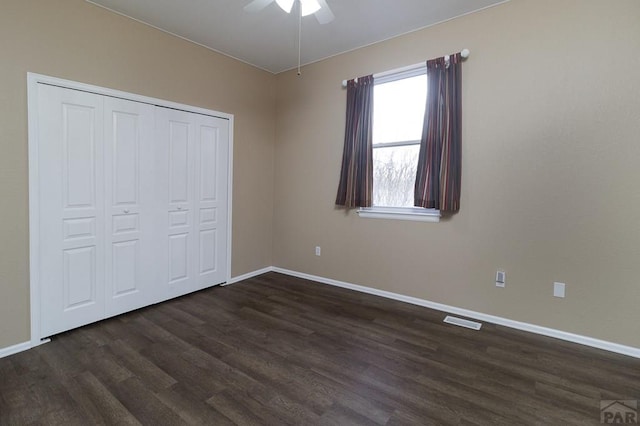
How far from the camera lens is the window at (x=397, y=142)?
339 cm

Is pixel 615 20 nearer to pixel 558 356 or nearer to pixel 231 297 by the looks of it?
pixel 558 356

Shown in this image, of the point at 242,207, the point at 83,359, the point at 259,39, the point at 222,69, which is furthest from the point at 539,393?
the point at 222,69

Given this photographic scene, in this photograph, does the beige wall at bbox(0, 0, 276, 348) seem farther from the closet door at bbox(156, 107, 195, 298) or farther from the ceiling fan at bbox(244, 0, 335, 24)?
the ceiling fan at bbox(244, 0, 335, 24)

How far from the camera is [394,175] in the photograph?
141 inches

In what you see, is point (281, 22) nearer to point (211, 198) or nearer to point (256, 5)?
point (256, 5)

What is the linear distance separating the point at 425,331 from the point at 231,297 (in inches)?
83.8

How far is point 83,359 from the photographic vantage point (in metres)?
2.33

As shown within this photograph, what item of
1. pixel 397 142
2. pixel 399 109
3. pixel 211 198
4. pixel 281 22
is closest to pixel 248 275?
pixel 211 198

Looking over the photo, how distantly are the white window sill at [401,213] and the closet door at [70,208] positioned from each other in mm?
2718

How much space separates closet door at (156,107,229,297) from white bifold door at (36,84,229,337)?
0.01 m

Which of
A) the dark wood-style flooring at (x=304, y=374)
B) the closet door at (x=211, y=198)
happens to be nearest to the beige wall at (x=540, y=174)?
the dark wood-style flooring at (x=304, y=374)

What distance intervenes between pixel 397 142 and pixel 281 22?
5.62ft

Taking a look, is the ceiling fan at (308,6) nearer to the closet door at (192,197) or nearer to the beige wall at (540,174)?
the beige wall at (540,174)

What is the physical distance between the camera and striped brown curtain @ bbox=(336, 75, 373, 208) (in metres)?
3.66
